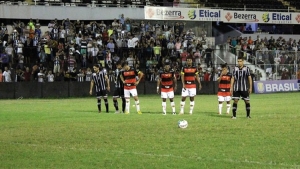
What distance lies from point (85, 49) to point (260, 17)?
2030 cm

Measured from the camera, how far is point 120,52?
5019cm

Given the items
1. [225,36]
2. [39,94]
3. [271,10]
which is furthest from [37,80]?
[271,10]

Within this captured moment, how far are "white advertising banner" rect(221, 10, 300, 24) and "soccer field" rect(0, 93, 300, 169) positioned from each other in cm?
3433

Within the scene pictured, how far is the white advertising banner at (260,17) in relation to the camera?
5981 cm

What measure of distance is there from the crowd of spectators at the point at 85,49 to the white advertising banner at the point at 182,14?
94cm

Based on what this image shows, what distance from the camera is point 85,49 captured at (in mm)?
48094

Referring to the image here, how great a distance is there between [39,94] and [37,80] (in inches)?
38.5

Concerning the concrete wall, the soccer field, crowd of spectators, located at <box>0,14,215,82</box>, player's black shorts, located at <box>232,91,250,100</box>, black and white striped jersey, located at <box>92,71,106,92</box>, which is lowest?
the concrete wall

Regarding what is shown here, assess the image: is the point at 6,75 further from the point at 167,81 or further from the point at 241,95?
the point at 241,95

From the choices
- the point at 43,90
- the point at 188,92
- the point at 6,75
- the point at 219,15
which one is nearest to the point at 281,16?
the point at 219,15

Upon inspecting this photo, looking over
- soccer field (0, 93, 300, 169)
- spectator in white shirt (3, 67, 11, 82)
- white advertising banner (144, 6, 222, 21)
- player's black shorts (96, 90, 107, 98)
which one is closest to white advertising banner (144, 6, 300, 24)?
white advertising banner (144, 6, 222, 21)

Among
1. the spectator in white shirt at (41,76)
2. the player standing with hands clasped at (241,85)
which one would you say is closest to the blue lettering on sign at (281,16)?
the spectator in white shirt at (41,76)

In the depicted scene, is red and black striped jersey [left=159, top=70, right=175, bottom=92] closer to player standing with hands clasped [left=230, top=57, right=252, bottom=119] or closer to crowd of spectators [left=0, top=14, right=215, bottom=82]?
player standing with hands clasped [left=230, top=57, right=252, bottom=119]

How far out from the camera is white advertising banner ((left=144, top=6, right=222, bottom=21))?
180 feet
